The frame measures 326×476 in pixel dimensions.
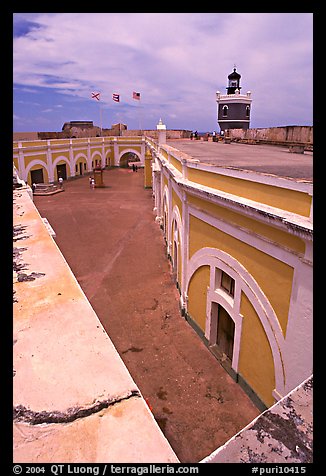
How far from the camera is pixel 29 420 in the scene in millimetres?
1683

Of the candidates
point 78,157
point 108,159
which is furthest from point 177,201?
point 108,159

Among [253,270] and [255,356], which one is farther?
[255,356]

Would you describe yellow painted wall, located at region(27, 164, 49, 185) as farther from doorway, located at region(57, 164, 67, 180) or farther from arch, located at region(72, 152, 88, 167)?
arch, located at region(72, 152, 88, 167)

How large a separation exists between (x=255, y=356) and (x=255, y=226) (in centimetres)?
287

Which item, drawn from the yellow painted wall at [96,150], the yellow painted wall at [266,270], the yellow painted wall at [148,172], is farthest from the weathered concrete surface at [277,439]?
the yellow painted wall at [96,150]

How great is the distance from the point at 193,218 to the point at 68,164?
3024 cm

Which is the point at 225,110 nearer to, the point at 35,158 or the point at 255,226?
the point at 35,158

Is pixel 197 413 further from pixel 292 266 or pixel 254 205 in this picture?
pixel 254 205

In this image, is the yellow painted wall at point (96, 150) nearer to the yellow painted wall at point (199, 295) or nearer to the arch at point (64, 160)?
the arch at point (64, 160)

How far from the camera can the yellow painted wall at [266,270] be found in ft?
16.5

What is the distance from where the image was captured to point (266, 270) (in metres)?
5.41

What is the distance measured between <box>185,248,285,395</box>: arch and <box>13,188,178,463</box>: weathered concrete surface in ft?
12.8

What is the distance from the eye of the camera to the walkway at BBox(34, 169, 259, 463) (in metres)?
6.16
